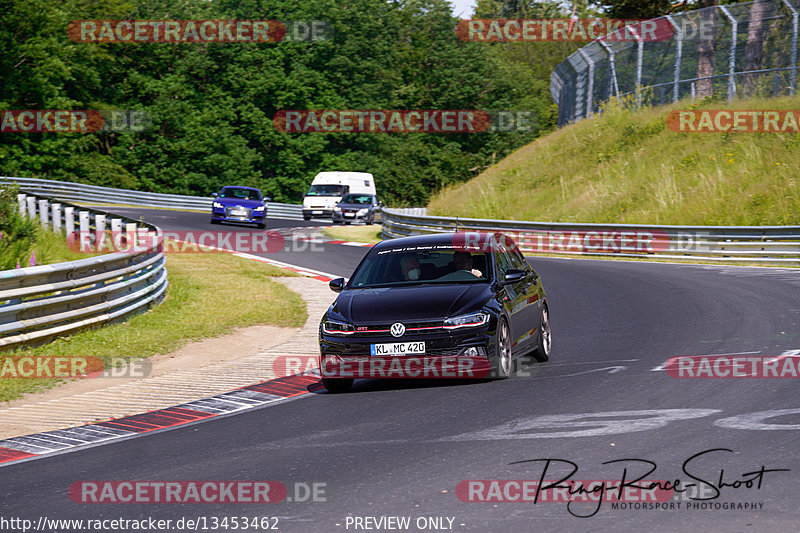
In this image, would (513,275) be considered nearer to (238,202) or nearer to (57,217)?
(57,217)

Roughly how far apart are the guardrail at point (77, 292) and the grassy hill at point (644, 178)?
18327 mm

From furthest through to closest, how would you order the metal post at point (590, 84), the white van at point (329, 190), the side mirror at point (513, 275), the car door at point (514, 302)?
the white van at point (329, 190) → the metal post at point (590, 84) → the side mirror at point (513, 275) → the car door at point (514, 302)

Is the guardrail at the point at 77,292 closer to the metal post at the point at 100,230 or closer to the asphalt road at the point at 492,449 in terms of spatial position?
the asphalt road at the point at 492,449

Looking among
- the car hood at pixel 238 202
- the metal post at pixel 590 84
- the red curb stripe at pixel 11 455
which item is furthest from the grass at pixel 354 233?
the red curb stripe at pixel 11 455

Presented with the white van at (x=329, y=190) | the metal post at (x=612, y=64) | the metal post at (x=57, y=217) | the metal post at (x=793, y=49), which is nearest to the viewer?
the metal post at (x=57, y=217)

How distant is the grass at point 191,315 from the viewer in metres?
12.5

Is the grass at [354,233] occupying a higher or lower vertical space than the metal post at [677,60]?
lower

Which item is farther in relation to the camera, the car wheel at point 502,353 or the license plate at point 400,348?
the car wheel at point 502,353

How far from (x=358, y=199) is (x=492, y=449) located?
38989 mm

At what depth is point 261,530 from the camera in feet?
18.4

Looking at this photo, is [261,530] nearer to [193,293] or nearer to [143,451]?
[143,451]

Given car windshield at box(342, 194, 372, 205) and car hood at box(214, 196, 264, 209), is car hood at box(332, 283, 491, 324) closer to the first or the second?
car hood at box(214, 196, 264, 209)

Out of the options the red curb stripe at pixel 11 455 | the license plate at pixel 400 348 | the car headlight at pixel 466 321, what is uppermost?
the car headlight at pixel 466 321

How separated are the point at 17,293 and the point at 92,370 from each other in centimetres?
120
